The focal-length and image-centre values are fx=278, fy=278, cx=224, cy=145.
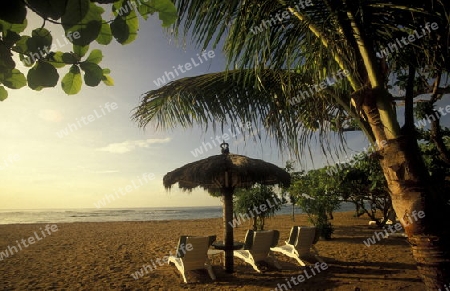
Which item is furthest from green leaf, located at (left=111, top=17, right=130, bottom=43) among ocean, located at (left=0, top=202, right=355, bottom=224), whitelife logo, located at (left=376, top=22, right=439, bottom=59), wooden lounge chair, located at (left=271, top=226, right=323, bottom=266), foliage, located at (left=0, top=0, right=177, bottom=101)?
ocean, located at (left=0, top=202, right=355, bottom=224)

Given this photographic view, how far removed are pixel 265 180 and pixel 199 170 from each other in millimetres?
1985

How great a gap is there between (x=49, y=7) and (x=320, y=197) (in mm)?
14125

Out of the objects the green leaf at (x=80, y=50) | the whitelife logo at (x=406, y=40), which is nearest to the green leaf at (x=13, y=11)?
the green leaf at (x=80, y=50)

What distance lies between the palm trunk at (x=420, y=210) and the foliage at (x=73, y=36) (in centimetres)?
175

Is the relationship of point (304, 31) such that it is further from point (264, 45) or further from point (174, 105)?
point (174, 105)

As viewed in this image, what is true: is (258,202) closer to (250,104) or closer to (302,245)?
(302,245)

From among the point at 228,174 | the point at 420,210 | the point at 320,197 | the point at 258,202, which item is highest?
the point at 228,174

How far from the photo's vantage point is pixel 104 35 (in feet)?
3.07

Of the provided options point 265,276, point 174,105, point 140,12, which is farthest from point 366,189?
point 140,12

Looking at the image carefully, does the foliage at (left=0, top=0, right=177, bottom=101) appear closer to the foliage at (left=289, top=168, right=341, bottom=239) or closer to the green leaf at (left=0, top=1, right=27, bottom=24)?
the green leaf at (left=0, top=1, right=27, bottom=24)

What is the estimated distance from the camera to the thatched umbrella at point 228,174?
21.7 ft

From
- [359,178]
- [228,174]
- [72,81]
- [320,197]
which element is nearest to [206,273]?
[228,174]

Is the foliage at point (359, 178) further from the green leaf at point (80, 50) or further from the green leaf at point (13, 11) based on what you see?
the green leaf at point (13, 11)

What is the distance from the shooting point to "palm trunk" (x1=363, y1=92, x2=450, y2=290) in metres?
1.79
